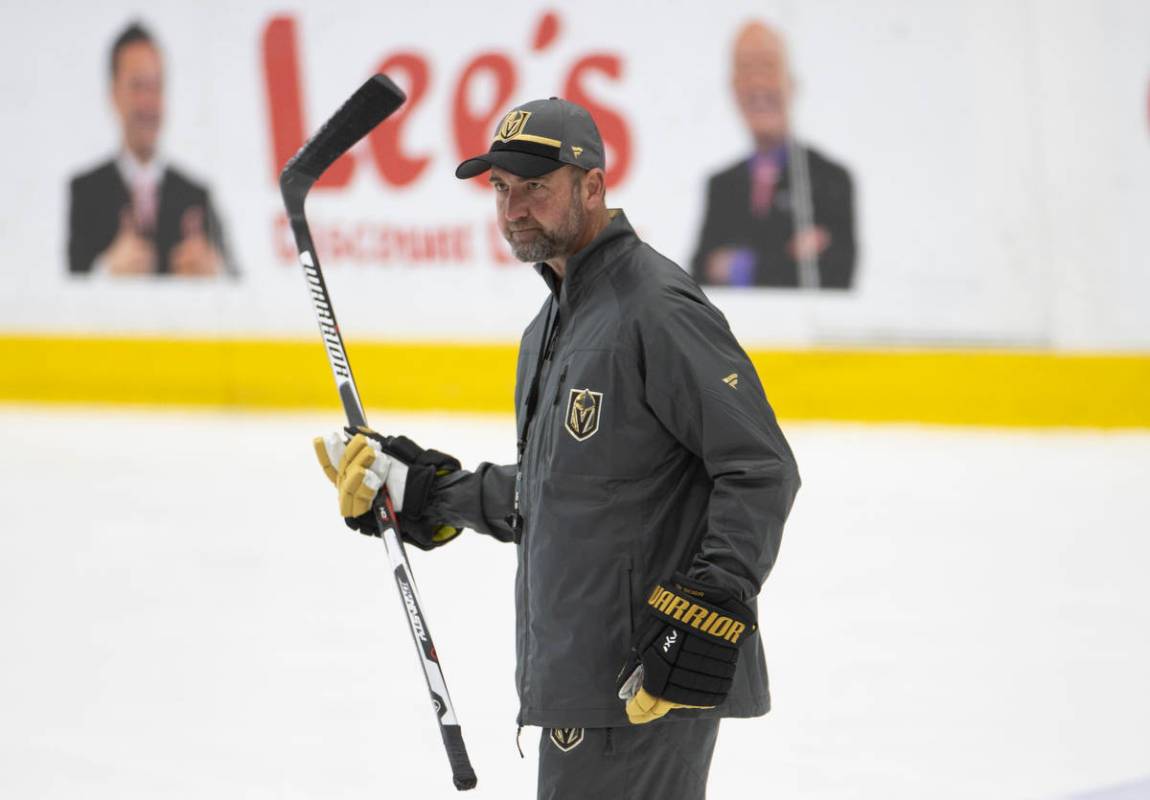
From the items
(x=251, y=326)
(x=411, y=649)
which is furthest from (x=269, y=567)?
(x=251, y=326)

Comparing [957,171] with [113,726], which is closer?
[113,726]

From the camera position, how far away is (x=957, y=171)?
262 inches

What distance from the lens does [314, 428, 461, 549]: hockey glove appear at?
2.46 m

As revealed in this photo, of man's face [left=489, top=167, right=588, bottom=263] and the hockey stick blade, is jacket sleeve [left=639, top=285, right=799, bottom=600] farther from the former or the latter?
the hockey stick blade

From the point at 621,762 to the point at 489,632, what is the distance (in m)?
2.38

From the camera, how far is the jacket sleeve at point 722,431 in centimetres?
198

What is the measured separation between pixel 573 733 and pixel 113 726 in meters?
1.96

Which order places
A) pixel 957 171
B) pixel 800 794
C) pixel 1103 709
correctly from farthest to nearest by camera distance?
pixel 957 171
pixel 1103 709
pixel 800 794

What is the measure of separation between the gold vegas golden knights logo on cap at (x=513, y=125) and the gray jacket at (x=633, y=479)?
163 mm

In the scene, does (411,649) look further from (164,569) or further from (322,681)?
(164,569)

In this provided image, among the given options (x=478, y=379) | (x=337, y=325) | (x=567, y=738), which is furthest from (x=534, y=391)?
(x=478, y=379)

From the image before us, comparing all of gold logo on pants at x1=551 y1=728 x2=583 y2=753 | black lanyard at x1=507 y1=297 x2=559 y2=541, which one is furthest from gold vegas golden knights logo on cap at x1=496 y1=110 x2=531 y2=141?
gold logo on pants at x1=551 y1=728 x2=583 y2=753

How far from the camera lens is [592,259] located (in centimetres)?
215

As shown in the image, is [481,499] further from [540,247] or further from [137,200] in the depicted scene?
[137,200]
